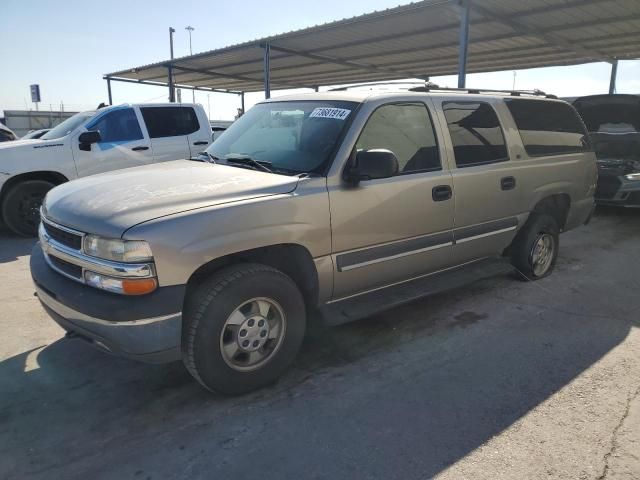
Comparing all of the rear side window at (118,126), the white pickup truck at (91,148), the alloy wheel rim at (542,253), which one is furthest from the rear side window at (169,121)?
the alloy wheel rim at (542,253)

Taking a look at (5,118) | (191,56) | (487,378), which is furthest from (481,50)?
(5,118)

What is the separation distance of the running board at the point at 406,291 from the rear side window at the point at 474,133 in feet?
3.13

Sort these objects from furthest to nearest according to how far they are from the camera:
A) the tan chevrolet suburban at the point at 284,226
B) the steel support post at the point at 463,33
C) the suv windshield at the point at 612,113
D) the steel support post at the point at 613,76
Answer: the steel support post at the point at 613,76 → the suv windshield at the point at 612,113 → the steel support post at the point at 463,33 → the tan chevrolet suburban at the point at 284,226

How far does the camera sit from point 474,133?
4223mm

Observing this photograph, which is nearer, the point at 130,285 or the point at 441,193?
the point at 130,285

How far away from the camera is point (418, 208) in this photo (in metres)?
3.69

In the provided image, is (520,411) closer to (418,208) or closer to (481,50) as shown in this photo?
(418,208)

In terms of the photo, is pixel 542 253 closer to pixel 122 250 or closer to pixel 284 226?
pixel 284 226

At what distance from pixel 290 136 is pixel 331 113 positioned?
1.14 feet

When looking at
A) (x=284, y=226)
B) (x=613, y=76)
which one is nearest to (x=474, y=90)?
(x=284, y=226)

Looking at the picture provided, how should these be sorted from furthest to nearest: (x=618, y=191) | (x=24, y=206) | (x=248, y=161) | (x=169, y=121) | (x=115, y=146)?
(x=169, y=121) < (x=115, y=146) < (x=618, y=191) < (x=24, y=206) < (x=248, y=161)

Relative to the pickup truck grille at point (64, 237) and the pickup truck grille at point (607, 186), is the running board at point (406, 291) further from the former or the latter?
the pickup truck grille at point (607, 186)

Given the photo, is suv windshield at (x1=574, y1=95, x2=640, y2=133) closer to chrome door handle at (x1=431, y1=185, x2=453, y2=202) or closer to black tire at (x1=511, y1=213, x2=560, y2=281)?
black tire at (x1=511, y1=213, x2=560, y2=281)

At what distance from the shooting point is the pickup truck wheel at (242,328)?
2.72m
